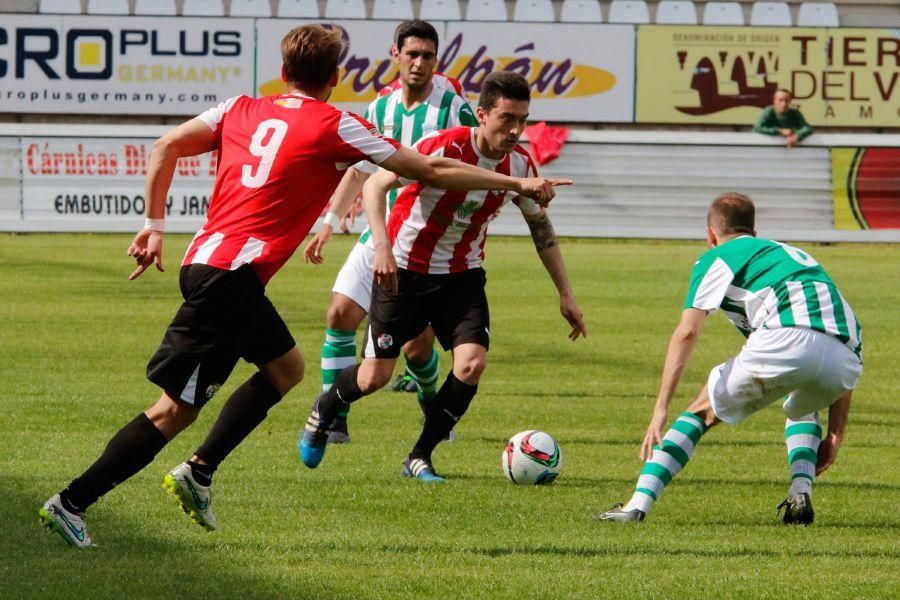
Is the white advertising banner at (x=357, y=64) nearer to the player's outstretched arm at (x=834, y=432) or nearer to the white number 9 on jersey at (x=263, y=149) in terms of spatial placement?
the player's outstretched arm at (x=834, y=432)

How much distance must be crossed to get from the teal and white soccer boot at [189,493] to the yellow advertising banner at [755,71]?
22.0 metres

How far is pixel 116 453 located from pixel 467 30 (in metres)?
22.0

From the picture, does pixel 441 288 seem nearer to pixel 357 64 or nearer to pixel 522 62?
pixel 357 64

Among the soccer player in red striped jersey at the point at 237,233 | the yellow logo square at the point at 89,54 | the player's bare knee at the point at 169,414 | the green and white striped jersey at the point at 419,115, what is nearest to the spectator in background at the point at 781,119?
the yellow logo square at the point at 89,54

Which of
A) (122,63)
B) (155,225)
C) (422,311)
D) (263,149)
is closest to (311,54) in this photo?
(263,149)

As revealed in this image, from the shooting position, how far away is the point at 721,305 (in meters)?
6.07

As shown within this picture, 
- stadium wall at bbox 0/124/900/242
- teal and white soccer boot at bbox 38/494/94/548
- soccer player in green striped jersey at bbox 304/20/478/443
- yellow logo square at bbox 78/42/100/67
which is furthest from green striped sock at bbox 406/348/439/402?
yellow logo square at bbox 78/42/100/67

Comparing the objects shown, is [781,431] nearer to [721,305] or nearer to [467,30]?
[721,305]

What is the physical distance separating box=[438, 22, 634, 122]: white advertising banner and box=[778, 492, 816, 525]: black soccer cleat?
2094 centimetres

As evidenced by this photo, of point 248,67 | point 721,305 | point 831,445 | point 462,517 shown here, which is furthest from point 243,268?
point 248,67

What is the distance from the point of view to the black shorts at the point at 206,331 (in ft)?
17.6

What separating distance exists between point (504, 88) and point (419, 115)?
1901 millimetres

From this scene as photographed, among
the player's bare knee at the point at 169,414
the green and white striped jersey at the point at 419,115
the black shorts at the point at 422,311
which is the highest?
the green and white striped jersey at the point at 419,115

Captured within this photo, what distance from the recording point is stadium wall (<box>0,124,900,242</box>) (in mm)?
20594
